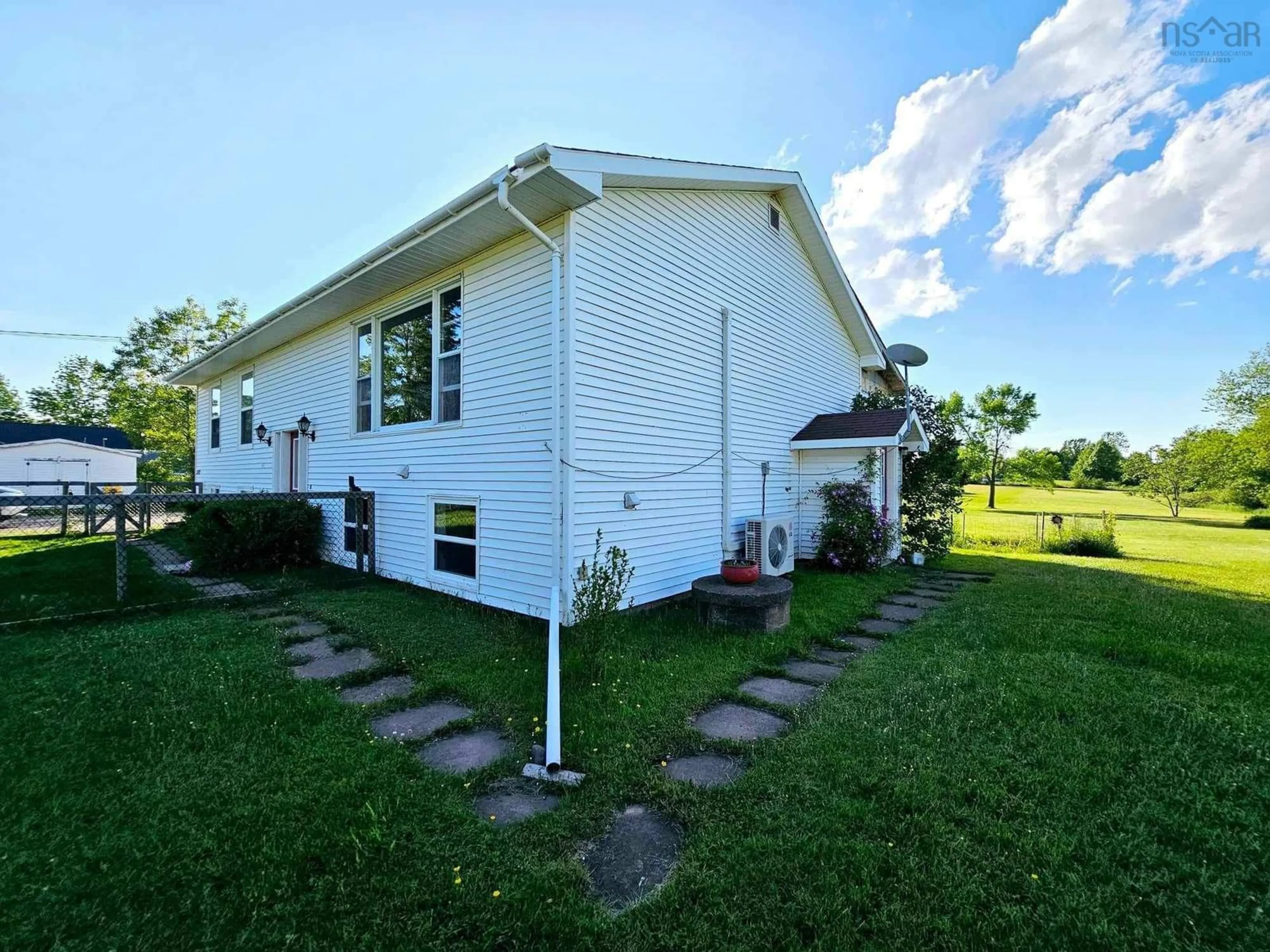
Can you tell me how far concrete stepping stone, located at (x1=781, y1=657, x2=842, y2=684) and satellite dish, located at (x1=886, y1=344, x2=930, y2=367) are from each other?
718 cm

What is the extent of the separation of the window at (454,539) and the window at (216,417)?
979 cm

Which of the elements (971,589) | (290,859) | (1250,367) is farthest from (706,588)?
(1250,367)

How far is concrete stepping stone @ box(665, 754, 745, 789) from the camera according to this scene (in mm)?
2479

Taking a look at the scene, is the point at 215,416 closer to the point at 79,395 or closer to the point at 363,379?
the point at 363,379

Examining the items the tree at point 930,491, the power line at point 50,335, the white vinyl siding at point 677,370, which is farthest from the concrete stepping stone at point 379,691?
the power line at point 50,335

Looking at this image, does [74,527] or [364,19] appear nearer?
[364,19]

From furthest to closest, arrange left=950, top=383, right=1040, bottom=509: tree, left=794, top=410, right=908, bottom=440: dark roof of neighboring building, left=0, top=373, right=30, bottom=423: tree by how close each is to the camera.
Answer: left=0, top=373, right=30, bottom=423: tree
left=950, top=383, right=1040, bottom=509: tree
left=794, top=410, right=908, bottom=440: dark roof of neighboring building

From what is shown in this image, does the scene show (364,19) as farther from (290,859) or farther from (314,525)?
(290,859)

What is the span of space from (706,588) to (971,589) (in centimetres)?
429

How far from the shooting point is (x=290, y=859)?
189cm

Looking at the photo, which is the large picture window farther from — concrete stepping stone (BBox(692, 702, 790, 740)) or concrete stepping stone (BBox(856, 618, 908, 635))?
concrete stepping stone (BBox(856, 618, 908, 635))

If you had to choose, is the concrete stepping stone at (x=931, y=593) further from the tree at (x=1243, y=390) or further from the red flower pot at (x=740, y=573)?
the tree at (x=1243, y=390)

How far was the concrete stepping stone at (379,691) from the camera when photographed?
3369 mm

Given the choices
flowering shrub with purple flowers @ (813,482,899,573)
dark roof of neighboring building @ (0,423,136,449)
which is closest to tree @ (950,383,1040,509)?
flowering shrub with purple flowers @ (813,482,899,573)
